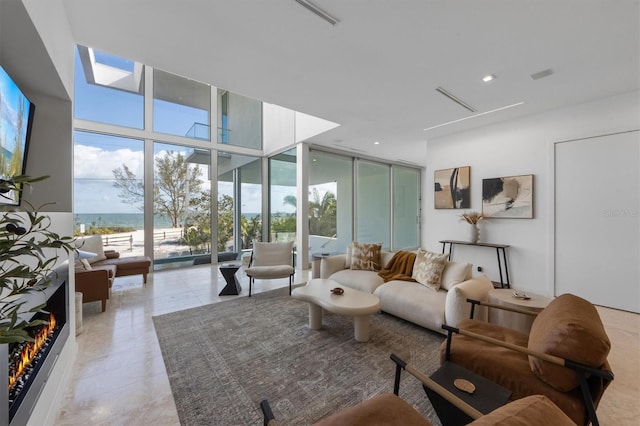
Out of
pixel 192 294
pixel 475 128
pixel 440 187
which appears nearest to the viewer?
pixel 192 294

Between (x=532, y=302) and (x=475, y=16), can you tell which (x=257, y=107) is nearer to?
(x=475, y=16)

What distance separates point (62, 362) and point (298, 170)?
15.6 feet

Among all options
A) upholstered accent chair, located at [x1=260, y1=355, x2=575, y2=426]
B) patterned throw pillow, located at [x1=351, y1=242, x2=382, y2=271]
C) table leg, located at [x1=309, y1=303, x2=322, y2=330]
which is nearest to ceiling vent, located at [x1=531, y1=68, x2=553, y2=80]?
patterned throw pillow, located at [x1=351, y1=242, x2=382, y2=271]

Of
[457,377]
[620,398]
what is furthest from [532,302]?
[457,377]

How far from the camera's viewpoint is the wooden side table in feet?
7.30

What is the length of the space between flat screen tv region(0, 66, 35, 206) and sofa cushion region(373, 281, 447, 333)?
3215mm

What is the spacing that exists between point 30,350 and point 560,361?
9.90 feet

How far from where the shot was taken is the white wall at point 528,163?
11.8ft

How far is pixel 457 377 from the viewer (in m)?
1.54

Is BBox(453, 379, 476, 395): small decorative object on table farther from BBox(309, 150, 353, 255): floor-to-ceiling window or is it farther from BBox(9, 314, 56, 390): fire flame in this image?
BBox(309, 150, 353, 255): floor-to-ceiling window

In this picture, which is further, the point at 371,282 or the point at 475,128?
the point at 475,128

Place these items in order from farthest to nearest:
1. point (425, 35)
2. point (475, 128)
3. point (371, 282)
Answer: point (475, 128)
point (371, 282)
point (425, 35)

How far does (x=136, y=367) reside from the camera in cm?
218

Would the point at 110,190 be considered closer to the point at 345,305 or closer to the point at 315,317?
the point at 315,317
